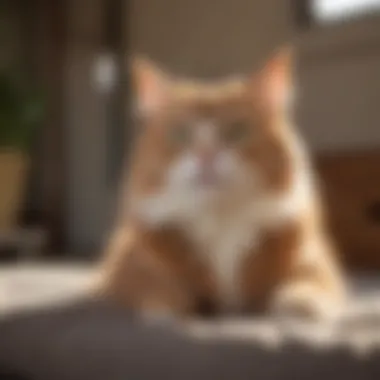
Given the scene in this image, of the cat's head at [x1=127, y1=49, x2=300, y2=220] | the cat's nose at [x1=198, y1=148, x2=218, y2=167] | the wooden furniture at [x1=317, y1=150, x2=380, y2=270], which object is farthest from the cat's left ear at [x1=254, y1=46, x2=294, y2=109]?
the wooden furniture at [x1=317, y1=150, x2=380, y2=270]

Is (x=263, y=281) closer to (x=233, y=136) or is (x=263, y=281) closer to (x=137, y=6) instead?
(x=233, y=136)

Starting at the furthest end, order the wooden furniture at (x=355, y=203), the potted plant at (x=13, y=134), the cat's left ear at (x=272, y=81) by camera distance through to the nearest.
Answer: the potted plant at (x=13, y=134)
the wooden furniture at (x=355, y=203)
the cat's left ear at (x=272, y=81)

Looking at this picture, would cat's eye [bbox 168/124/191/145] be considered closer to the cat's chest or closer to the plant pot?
the cat's chest

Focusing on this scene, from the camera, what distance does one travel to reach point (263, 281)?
1.03 metres

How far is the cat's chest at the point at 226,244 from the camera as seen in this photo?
1.04m

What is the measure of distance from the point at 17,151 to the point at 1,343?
5.17 ft

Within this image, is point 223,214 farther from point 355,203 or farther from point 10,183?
point 10,183

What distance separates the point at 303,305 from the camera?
98 cm

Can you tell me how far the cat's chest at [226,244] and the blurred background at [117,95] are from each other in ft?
2.13

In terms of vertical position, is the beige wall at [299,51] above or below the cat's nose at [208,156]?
above

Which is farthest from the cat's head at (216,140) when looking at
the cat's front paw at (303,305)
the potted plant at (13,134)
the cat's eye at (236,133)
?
the potted plant at (13,134)

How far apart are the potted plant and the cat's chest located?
1.45 meters

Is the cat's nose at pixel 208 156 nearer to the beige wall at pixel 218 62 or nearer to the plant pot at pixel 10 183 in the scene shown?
the beige wall at pixel 218 62

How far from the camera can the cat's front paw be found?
970 mm
